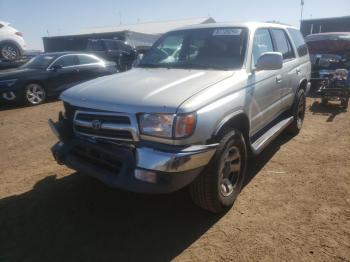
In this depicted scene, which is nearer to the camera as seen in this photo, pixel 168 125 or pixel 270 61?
pixel 168 125

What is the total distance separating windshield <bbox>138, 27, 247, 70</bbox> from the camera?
3789 mm

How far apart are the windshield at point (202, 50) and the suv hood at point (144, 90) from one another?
0.28 m

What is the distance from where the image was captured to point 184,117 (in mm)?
2646

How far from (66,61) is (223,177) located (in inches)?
319

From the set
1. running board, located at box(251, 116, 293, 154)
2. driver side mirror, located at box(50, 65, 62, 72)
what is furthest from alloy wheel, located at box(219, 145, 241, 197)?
driver side mirror, located at box(50, 65, 62, 72)

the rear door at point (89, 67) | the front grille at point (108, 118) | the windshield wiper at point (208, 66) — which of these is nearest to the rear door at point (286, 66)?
the windshield wiper at point (208, 66)

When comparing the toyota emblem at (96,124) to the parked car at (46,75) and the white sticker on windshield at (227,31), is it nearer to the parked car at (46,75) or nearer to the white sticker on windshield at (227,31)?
the white sticker on windshield at (227,31)

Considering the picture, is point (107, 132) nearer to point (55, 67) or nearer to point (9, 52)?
point (55, 67)

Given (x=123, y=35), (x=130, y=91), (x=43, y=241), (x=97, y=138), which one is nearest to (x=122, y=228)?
(x=43, y=241)

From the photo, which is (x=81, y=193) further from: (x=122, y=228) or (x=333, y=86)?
(x=333, y=86)

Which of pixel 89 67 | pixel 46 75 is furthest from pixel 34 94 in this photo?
pixel 89 67

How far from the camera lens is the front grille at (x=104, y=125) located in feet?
9.19

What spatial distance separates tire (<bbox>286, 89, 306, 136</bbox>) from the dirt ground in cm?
90

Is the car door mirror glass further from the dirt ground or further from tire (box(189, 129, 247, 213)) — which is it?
tire (box(189, 129, 247, 213))
